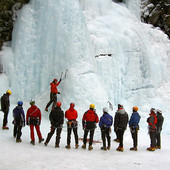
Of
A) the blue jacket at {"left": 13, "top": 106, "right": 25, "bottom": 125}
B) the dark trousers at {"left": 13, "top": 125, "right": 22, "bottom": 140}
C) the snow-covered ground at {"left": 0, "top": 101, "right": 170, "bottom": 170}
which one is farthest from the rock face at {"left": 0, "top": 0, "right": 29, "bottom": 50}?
the snow-covered ground at {"left": 0, "top": 101, "right": 170, "bottom": 170}

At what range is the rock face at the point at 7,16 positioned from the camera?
38.2ft

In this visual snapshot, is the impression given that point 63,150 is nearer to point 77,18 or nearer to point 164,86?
point 77,18

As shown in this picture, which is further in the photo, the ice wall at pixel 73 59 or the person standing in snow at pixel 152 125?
the ice wall at pixel 73 59

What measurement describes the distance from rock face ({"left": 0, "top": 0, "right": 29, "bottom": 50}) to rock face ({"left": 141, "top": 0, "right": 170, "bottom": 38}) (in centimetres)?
1173

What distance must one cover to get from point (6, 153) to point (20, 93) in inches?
210

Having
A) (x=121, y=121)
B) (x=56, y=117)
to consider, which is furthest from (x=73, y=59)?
(x=121, y=121)

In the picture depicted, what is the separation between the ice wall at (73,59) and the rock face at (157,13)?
6.01 meters

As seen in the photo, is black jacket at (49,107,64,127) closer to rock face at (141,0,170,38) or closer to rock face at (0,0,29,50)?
rock face at (0,0,29,50)

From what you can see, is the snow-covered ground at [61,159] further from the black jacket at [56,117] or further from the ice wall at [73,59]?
the ice wall at [73,59]

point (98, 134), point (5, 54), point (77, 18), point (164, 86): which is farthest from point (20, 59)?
point (164, 86)

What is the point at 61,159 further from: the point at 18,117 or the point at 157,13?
the point at 157,13

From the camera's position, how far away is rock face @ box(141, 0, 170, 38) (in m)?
19.1

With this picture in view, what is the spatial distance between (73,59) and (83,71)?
0.78 metres

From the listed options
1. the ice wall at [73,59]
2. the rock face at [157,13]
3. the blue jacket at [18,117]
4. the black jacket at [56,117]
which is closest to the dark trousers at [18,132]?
the blue jacket at [18,117]
